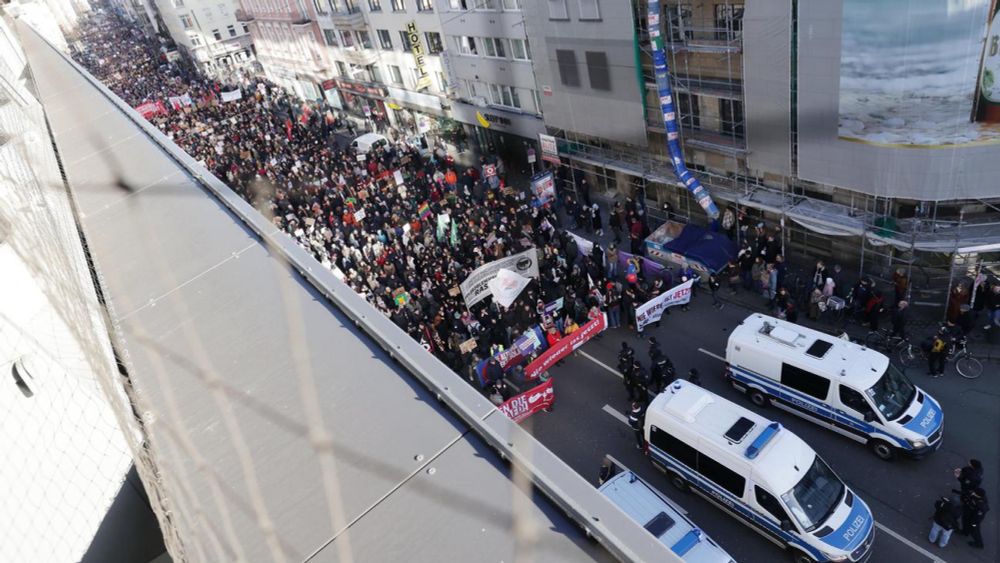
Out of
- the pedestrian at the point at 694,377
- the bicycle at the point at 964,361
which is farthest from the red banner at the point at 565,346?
the bicycle at the point at 964,361

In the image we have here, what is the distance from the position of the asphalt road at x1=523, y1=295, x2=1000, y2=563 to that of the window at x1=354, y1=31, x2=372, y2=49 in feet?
90.6

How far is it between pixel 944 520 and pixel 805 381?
130 inches

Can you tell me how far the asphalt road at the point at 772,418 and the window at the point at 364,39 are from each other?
27.6 m

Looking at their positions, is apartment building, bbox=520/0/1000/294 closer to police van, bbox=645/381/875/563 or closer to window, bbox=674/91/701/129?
window, bbox=674/91/701/129

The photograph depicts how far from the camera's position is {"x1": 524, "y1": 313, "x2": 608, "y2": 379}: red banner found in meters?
15.9

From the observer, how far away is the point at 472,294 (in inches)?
684

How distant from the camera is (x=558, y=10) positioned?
854 inches

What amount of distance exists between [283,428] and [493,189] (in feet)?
72.0

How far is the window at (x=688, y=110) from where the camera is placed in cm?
1988

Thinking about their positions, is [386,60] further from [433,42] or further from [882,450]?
[882,450]

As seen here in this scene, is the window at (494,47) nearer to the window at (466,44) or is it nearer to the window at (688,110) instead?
the window at (466,44)

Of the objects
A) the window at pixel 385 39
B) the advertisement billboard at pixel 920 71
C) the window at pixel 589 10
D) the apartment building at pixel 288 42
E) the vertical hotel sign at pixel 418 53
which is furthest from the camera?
the apartment building at pixel 288 42

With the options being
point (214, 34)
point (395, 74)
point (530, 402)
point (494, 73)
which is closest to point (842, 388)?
point (530, 402)

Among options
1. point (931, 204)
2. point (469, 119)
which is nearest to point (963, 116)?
point (931, 204)
